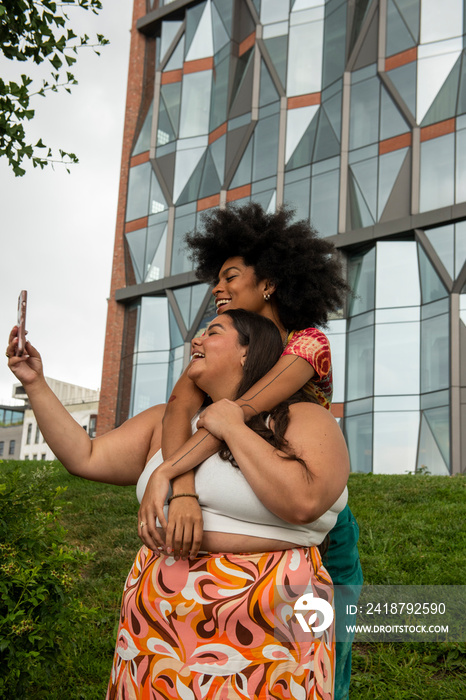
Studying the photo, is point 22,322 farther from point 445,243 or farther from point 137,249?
point 137,249

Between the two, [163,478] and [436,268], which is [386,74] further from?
[163,478]

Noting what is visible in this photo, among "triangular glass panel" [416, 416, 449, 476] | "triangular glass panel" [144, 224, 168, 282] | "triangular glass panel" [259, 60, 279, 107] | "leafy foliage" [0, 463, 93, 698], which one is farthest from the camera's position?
"triangular glass panel" [144, 224, 168, 282]

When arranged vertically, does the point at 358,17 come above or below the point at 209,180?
above

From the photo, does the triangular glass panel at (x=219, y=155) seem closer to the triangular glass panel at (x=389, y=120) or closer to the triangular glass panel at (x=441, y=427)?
the triangular glass panel at (x=389, y=120)

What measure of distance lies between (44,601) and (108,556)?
3.77 m

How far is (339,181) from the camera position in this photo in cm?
2434

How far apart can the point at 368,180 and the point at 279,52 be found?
6840mm

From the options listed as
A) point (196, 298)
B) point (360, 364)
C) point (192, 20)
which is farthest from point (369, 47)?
point (360, 364)

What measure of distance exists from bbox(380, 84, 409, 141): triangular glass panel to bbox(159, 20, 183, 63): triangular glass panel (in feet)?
38.2

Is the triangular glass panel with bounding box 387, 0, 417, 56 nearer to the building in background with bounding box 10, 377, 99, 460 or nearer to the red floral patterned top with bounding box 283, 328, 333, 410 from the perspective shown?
the red floral patterned top with bounding box 283, 328, 333, 410

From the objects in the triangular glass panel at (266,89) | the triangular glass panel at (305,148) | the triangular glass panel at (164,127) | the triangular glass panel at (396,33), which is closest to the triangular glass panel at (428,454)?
the triangular glass panel at (305,148)

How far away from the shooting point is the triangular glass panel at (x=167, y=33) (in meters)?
31.3

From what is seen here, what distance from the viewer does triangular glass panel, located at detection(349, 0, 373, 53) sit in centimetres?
2492

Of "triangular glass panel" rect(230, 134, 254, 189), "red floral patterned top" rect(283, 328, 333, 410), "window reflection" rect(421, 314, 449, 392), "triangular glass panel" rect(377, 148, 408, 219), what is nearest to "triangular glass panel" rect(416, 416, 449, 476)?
"window reflection" rect(421, 314, 449, 392)
